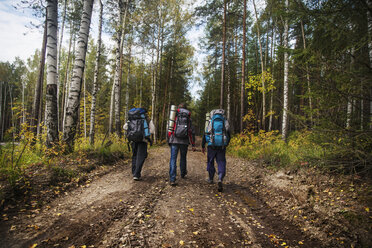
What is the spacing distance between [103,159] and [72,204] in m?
3.13

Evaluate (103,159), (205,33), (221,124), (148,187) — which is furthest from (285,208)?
(205,33)

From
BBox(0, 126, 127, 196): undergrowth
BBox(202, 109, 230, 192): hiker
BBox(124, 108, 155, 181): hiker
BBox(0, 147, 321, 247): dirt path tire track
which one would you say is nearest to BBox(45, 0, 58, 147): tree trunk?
BBox(0, 126, 127, 196): undergrowth

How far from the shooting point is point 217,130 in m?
4.70

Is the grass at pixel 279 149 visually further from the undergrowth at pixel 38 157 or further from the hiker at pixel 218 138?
the undergrowth at pixel 38 157

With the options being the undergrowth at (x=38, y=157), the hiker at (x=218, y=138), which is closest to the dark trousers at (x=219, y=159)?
the hiker at (x=218, y=138)

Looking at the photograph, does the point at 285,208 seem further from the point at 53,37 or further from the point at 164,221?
the point at 53,37

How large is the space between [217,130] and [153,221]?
2.79m

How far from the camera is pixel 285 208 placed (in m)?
3.46

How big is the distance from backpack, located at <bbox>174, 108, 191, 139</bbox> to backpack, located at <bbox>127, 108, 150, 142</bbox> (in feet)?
2.81

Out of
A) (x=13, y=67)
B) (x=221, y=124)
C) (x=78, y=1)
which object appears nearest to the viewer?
(x=221, y=124)

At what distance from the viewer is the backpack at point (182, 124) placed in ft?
15.6

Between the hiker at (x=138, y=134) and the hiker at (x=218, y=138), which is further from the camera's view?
A: the hiker at (x=138, y=134)

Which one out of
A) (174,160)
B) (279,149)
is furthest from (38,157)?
(279,149)

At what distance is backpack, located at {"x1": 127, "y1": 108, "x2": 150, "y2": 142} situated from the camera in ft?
15.6
